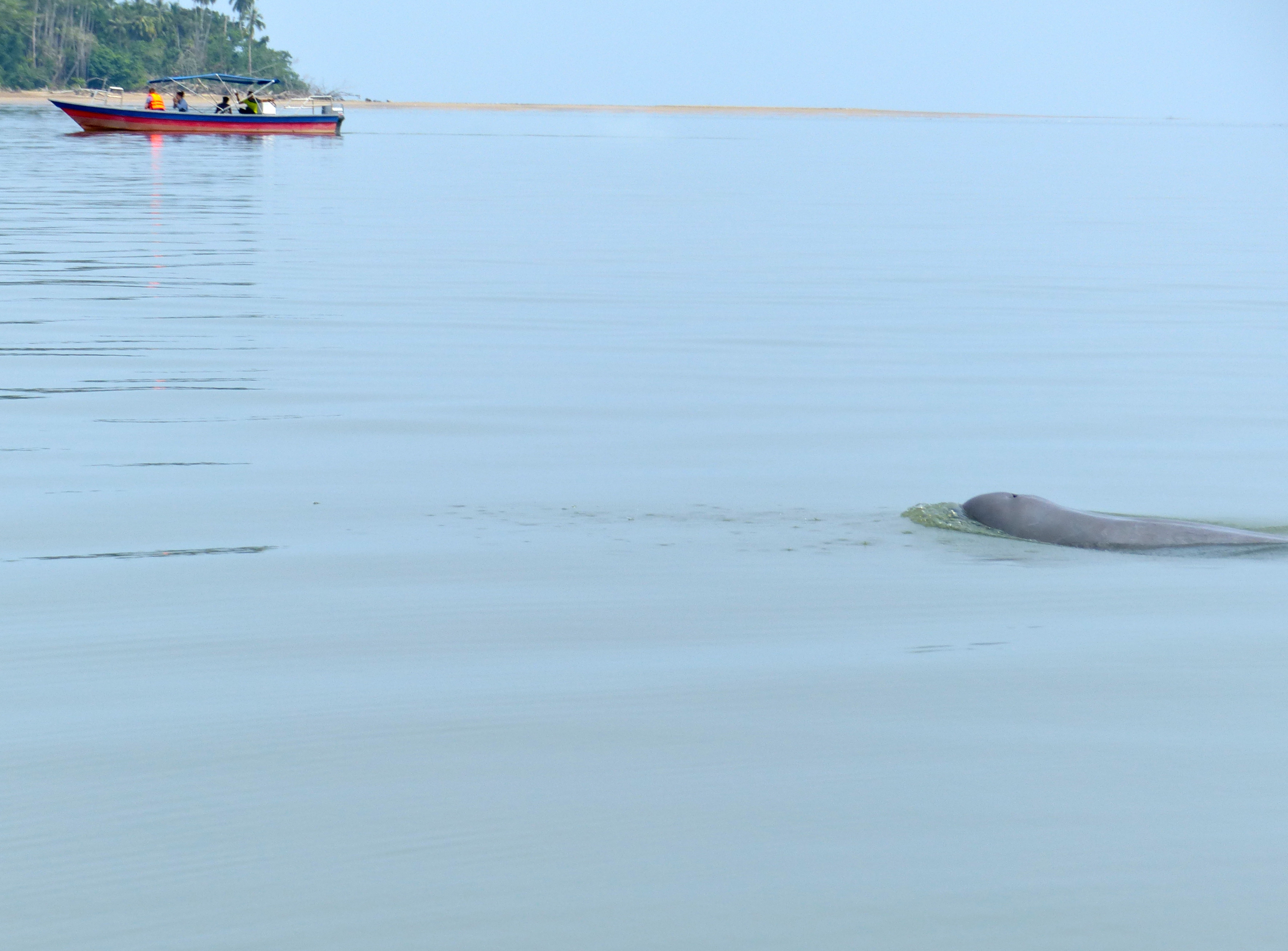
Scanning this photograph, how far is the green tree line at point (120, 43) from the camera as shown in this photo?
142 metres

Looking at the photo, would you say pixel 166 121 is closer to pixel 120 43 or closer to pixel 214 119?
pixel 214 119

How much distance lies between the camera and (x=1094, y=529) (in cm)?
893

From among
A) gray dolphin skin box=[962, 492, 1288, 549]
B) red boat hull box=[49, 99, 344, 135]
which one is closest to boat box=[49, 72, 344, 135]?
red boat hull box=[49, 99, 344, 135]

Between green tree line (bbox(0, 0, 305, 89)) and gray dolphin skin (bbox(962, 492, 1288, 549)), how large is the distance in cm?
13412

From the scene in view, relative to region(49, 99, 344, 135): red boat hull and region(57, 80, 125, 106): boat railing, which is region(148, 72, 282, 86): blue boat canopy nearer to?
region(49, 99, 344, 135): red boat hull

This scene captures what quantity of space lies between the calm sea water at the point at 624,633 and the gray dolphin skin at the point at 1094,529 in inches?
7.8

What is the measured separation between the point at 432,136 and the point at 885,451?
9758cm

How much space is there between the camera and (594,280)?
22.7 m

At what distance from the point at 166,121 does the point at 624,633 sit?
6777 cm

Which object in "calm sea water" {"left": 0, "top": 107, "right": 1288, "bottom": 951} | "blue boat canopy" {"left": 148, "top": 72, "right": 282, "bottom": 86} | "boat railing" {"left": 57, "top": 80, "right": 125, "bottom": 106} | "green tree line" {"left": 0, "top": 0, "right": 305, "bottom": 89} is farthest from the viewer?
"green tree line" {"left": 0, "top": 0, "right": 305, "bottom": 89}

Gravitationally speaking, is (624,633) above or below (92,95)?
below

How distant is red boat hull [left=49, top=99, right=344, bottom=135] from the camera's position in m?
69.1

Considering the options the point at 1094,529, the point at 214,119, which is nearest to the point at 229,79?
the point at 214,119

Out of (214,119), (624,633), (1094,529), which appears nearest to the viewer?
(624,633)
